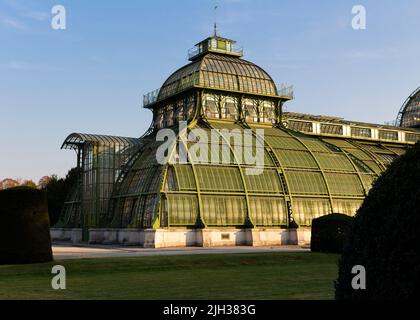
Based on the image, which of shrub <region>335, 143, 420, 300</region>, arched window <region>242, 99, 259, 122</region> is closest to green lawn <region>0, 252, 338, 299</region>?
shrub <region>335, 143, 420, 300</region>

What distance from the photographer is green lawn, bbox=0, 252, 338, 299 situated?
787 inches

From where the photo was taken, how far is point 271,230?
61.7 m

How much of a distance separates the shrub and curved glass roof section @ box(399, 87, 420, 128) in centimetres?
10334

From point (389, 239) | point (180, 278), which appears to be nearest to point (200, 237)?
point (180, 278)

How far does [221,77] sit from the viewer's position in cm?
7444

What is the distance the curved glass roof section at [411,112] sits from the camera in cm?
10762

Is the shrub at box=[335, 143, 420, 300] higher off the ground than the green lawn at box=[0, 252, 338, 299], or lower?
higher

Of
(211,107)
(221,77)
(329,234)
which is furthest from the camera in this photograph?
(221,77)

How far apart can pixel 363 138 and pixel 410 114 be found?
28298 millimetres

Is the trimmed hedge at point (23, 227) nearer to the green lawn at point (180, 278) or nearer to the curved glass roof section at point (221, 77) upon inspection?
the green lawn at point (180, 278)

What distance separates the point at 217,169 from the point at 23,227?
1235 inches

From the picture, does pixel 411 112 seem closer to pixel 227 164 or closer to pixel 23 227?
pixel 227 164

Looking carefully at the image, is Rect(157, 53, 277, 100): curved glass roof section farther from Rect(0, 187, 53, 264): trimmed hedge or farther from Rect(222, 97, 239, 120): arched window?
Rect(0, 187, 53, 264): trimmed hedge
